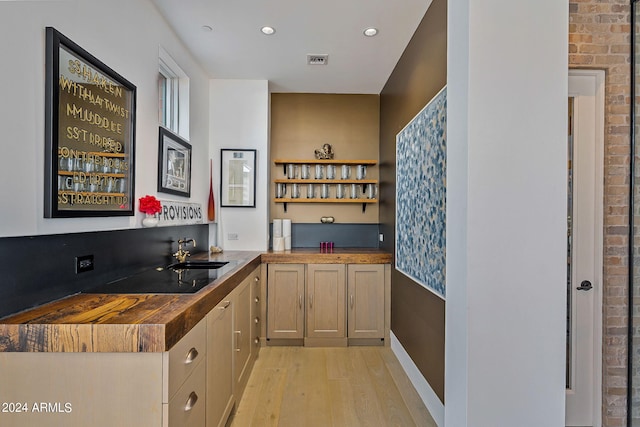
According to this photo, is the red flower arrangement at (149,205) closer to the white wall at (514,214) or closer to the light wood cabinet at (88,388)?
the light wood cabinet at (88,388)

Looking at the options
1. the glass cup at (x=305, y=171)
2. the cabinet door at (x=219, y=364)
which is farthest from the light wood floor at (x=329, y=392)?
the glass cup at (x=305, y=171)

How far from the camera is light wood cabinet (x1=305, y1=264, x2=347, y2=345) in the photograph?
3.47m

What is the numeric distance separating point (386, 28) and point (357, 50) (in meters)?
0.40

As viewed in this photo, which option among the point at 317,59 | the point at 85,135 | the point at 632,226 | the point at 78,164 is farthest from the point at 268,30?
the point at 632,226

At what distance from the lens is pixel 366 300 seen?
3508mm

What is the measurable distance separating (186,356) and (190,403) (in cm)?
23

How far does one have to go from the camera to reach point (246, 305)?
2.65 meters

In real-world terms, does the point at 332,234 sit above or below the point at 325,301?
above

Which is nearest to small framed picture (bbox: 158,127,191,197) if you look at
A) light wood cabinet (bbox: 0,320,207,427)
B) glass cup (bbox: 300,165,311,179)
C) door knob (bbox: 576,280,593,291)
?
glass cup (bbox: 300,165,311,179)

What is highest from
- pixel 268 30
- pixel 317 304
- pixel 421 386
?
pixel 268 30

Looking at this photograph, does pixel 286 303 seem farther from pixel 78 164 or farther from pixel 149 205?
pixel 78 164

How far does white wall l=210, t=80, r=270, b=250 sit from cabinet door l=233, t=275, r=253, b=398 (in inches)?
36.7

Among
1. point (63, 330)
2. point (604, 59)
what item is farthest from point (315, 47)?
point (63, 330)

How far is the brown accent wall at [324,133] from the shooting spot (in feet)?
13.4
